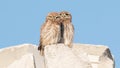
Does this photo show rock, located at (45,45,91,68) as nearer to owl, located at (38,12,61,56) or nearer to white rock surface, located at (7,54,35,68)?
white rock surface, located at (7,54,35,68)

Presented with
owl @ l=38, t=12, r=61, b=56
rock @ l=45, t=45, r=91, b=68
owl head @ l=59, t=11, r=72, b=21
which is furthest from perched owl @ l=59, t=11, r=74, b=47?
rock @ l=45, t=45, r=91, b=68

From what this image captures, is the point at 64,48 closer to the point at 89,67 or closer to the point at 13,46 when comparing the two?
the point at 89,67

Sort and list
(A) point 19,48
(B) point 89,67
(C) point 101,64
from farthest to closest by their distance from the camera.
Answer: (C) point 101,64 < (A) point 19,48 < (B) point 89,67

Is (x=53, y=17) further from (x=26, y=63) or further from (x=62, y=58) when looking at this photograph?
(x=62, y=58)

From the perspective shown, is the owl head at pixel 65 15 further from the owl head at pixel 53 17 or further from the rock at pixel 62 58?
the rock at pixel 62 58

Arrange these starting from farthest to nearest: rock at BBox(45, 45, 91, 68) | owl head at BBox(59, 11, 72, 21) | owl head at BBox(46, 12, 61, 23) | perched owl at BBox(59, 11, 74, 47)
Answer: owl head at BBox(59, 11, 72, 21) < perched owl at BBox(59, 11, 74, 47) < owl head at BBox(46, 12, 61, 23) < rock at BBox(45, 45, 91, 68)

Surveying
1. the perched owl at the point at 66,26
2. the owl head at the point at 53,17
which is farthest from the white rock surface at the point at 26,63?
the perched owl at the point at 66,26

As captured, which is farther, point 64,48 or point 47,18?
point 47,18

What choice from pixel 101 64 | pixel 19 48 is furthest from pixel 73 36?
pixel 101 64

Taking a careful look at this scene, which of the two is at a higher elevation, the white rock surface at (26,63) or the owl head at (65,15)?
the owl head at (65,15)

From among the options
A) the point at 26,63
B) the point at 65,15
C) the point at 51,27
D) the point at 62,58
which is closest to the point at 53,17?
the point at 51,27

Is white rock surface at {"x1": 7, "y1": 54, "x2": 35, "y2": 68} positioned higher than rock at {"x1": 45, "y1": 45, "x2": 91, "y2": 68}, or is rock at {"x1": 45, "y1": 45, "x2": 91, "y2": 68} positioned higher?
rock at {"x1": 45, "y1": 45, "x2": 91, "y2": 68}
